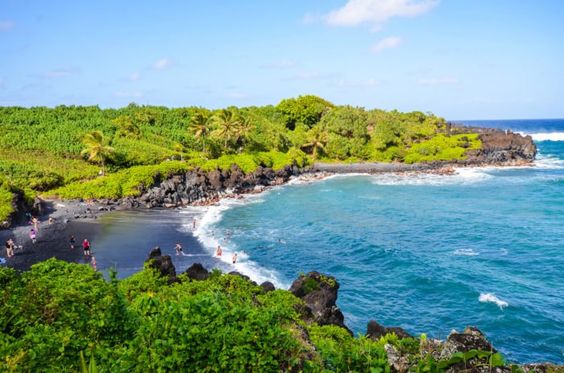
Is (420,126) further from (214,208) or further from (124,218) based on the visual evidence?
(124,218)

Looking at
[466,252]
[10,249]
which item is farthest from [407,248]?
[10,249]

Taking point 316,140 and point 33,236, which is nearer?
point 33,236

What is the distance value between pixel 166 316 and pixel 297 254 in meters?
34.9

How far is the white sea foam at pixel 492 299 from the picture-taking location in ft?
108

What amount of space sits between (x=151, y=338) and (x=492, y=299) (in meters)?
31.0

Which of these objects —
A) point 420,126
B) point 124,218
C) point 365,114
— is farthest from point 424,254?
point 420,126

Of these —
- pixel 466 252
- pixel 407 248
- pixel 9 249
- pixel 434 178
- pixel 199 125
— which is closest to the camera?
pixel 9 249

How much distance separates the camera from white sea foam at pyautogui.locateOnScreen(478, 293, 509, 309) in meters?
33.1

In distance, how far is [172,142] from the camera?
97062 mm

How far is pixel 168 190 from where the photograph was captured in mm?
67250

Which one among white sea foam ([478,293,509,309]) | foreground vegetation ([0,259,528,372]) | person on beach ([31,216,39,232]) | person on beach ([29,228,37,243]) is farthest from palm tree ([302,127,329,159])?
foreground vegetation ([0,259,528,372])

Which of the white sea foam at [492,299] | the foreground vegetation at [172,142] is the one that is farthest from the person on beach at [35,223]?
the white sea foam at [492,299]

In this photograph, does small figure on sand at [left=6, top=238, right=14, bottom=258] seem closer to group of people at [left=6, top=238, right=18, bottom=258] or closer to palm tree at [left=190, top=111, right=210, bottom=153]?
group of people at [left=6, top=238, right=18, bottom=258]

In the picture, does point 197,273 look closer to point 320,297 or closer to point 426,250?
point 320,297
